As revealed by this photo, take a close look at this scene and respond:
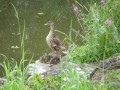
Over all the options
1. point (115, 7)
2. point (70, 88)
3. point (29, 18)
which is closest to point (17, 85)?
point (70, 88)

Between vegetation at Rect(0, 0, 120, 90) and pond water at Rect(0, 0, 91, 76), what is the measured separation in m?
0.80

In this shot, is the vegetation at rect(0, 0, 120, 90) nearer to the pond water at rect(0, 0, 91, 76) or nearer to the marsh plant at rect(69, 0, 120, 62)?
the marsh plant at rect(69, 0, 120, 62)

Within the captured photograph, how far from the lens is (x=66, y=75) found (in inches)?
144

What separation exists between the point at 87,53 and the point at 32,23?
5.08 meters

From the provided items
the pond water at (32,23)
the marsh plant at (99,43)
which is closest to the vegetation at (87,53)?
the marsh plant at (99,43)

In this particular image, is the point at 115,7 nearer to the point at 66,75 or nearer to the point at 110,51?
the point at 110,51

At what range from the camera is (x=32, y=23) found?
1033 centimetres

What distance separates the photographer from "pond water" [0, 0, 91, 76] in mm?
8195

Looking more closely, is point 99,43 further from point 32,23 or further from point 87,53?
point 32,23

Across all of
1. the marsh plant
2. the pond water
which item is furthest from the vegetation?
the pond water

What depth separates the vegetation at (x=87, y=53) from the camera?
11.6 feet

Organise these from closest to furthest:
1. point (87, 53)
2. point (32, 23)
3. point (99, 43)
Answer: point (99, 43), point (87, 53), point (32, 23)

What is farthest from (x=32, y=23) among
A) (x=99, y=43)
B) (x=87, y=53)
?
(x=99, y=43)

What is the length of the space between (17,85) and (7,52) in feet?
14.8
